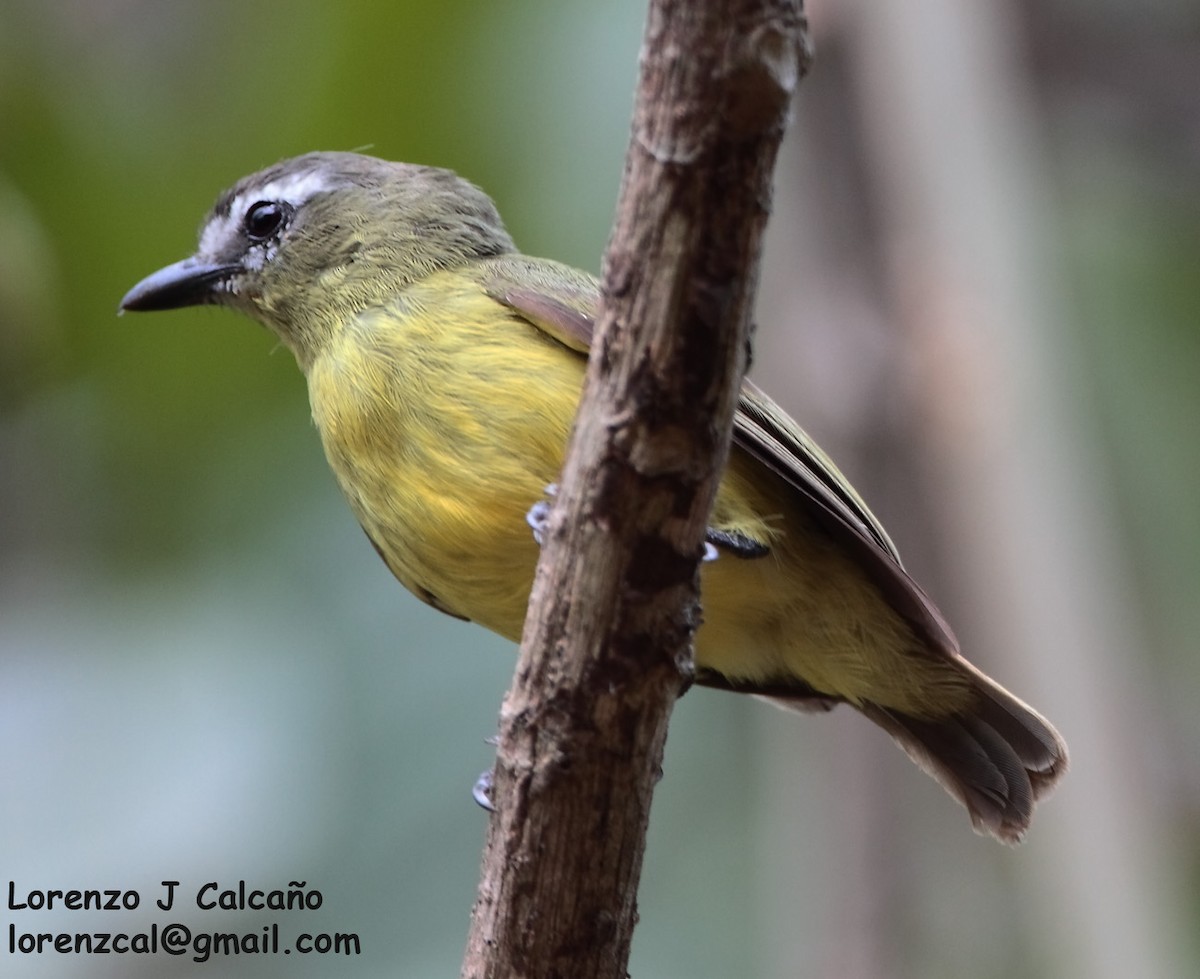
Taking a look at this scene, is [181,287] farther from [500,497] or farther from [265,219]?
[500,497]

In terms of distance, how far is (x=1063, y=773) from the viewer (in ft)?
10.3

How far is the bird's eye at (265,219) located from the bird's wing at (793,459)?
817 millimetres

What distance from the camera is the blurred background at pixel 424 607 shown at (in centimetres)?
404

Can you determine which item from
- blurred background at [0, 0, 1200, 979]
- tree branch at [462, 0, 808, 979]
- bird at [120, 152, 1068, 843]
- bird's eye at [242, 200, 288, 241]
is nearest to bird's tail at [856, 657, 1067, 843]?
bird at [120, 152, 1068, 843]

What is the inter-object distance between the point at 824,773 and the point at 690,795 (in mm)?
Result: 460

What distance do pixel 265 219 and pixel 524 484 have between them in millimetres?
1336

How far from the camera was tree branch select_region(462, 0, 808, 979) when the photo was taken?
1.60 metres

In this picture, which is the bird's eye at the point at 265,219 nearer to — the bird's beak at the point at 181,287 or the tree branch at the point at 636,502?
the bird's beak at the point at 181,287

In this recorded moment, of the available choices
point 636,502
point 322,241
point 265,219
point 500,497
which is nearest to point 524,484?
point 500,497

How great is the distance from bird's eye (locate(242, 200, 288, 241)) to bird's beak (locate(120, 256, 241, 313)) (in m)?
0.10

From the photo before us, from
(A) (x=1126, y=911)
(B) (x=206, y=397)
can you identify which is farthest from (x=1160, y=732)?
(B) (x=206, y=397)

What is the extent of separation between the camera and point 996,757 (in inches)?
124

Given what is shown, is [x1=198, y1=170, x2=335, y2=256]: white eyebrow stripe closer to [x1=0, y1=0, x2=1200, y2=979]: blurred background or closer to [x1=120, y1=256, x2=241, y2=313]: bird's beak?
[x1=120, y1=256, x2=241, y2=313]: bird's beak

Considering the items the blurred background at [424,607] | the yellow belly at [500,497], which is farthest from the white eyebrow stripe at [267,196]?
the yellow belly at [500,497]
